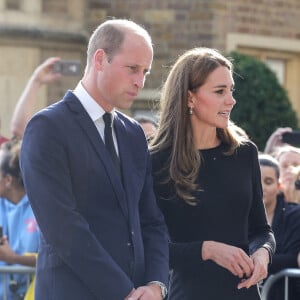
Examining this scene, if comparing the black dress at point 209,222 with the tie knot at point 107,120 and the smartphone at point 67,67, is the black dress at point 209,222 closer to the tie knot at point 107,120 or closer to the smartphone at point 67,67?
the tie knot at point 107,120

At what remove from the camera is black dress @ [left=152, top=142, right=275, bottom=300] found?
4434mm

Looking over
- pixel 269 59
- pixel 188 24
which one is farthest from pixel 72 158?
pixel 269 59

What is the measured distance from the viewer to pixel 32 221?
20.9 feet

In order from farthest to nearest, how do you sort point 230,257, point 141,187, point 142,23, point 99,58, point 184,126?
point 142,23 → point 184,126 → point 230,257 → point 141,187 → point 99,58

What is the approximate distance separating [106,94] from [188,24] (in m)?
7.82

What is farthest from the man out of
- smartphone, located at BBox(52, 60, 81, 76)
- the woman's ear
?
smartphone, located at BBox(52, 60, 81, 76)

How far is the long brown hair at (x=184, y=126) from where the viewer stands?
4.49m

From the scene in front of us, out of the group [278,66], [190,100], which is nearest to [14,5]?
[278,66]

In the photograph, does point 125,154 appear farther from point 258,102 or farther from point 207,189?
point 258,102

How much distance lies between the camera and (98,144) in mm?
3930

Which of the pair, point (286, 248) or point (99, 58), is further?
point (286, 248)

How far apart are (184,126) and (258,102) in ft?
21.2

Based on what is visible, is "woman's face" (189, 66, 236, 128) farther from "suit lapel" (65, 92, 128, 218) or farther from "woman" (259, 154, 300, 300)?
"woman" (259, 154, 300, 300)

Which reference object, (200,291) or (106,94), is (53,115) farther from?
(200,291)
